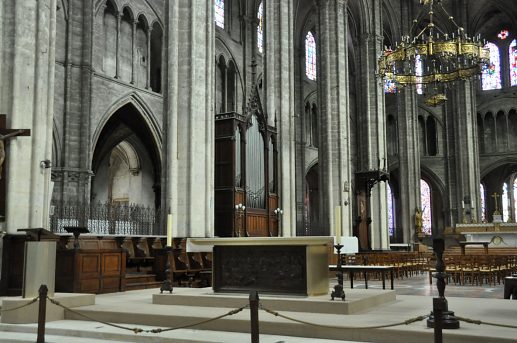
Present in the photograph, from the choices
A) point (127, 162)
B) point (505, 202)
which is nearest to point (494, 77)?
point (505, 202)

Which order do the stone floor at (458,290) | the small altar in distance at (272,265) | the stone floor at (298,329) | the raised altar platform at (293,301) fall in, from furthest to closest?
the stone floor at (458,290)
the small altar in distance at (272,265)
the raised altar platform at (293,301)
the stone floor at (298,329)

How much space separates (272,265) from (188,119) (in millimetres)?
7222

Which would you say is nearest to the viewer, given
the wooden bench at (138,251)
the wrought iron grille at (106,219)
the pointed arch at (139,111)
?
the wrought iron grille at (106,219)

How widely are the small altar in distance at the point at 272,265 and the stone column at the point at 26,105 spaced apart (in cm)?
413

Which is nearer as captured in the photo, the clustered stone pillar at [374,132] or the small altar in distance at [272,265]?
the small altar in distance at [272,265]

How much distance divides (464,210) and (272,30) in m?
21.3

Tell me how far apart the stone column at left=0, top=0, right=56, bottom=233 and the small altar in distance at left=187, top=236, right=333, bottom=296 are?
4125 millimetres

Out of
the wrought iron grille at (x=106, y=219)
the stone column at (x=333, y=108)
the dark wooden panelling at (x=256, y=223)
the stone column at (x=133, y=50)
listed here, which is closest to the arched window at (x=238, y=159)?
the dark wooden panelling at (x=256, y=223)

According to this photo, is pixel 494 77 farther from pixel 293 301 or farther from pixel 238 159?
pixel 293 301

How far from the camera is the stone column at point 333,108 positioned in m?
25.6

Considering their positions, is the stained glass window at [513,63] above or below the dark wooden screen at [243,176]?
above

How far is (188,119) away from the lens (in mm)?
14766

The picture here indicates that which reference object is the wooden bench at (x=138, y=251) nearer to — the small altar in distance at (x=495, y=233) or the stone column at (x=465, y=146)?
the small altar in distance at (x=495, y=233)

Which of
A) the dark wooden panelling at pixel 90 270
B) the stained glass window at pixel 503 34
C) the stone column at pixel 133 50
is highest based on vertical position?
the stained glass window at pixel 503 34
